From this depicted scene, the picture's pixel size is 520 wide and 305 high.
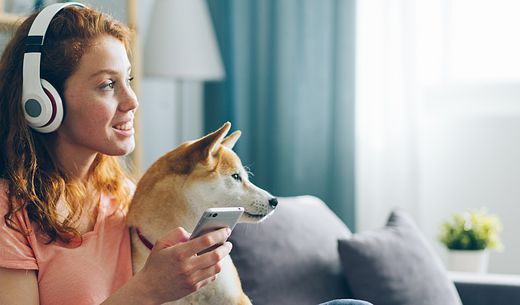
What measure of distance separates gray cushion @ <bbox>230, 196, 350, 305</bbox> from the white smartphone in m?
0.71

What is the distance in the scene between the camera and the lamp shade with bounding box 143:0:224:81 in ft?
9.73

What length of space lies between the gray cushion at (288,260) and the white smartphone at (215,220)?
71cm

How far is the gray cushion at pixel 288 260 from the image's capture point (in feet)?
5.70

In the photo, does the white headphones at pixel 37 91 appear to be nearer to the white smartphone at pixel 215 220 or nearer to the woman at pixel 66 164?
the woman at pixel 66 164

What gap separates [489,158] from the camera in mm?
2951

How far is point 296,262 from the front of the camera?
5.90 feet

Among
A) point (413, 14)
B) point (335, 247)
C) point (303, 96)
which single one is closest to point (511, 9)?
point (413, 14)

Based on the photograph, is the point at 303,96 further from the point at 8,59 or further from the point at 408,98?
the point at 8,59

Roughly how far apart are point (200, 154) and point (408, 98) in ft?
6.36

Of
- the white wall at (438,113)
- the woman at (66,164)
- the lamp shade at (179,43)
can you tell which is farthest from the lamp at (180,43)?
the woman at (66,164)

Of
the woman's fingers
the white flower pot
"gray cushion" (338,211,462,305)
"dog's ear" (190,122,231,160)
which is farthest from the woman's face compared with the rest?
the white flower pot

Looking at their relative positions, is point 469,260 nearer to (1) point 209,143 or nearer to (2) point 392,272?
(2) point 392,272

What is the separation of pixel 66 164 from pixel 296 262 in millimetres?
730

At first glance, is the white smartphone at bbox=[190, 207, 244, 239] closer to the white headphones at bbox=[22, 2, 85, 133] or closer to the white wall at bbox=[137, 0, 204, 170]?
the white headphones at bbox=[22, 2, 85, 133]
